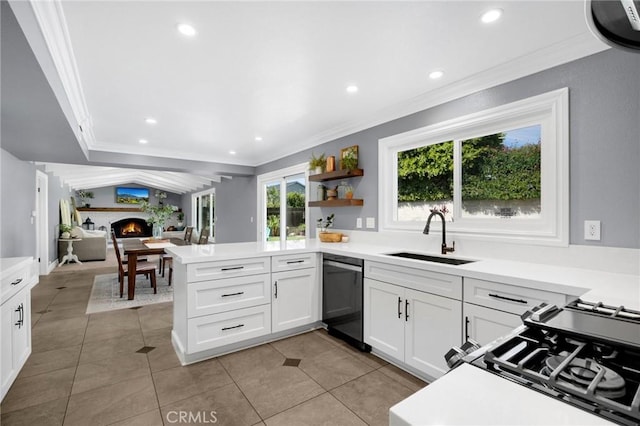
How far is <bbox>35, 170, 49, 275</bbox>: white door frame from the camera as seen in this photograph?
6.12 m

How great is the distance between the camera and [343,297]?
2.93 meters

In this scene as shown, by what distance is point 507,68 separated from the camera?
91.8 inches

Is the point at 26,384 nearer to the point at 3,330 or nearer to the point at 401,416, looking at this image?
the point at 3,330

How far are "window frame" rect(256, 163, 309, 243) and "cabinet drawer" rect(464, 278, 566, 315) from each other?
10.1 feet

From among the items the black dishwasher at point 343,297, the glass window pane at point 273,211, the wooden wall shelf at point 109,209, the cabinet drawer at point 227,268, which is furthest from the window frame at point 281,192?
the wooden wall shelf at point 109,209

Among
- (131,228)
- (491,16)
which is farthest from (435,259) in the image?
(131,228)

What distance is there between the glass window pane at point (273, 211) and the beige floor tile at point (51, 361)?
11.7 ft

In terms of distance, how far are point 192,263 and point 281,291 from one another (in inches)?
35.4

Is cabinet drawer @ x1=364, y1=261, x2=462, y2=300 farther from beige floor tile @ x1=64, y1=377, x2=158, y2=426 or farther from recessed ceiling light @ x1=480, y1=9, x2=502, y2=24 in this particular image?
beige floor tile @ x1=64, y1=377, x2=158, y2=426

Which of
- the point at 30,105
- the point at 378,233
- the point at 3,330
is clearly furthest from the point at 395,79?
the point at 3,330

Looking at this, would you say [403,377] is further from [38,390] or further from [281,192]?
[281,192]

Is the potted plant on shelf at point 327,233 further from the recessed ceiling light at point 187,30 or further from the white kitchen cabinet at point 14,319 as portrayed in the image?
the white kitchen cabinet at point 14,319

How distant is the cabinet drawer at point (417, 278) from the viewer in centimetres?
203

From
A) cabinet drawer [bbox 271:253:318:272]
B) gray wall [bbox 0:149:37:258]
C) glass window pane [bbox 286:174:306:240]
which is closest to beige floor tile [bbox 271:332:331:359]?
cabinet drawer [bbox 271:253:318:272]
